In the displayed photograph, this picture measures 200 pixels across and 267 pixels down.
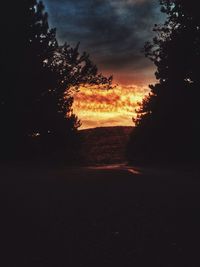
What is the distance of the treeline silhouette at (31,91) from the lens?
94.4 feet

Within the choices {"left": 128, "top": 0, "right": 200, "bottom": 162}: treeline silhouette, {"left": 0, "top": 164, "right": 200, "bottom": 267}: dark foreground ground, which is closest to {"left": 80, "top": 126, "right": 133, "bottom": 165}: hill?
{"left": 128, "top": 0, "right": 200, "bottom": 162}: treeline silhouette

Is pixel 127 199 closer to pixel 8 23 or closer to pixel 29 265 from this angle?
pixel 29 265

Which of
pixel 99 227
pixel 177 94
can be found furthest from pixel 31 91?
pixel 99 227

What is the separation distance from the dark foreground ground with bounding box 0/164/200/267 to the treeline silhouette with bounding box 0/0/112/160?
51.3 feet

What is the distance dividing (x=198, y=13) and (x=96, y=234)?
23383mm

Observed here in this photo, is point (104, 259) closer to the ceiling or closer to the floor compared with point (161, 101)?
closer to the floor

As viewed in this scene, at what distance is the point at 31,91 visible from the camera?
29391mm

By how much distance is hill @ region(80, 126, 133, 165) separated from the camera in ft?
147

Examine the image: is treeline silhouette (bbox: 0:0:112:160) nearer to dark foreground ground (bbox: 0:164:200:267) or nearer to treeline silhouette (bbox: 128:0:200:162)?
treeline silhouette (bbox: 128:0:200:162)

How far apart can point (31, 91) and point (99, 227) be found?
2213 centimetres

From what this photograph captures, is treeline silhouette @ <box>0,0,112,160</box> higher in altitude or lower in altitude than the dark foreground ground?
higher

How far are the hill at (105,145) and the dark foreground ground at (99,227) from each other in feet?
94.4

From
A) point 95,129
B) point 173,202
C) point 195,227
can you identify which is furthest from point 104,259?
point 95,129

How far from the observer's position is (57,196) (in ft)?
39.2
